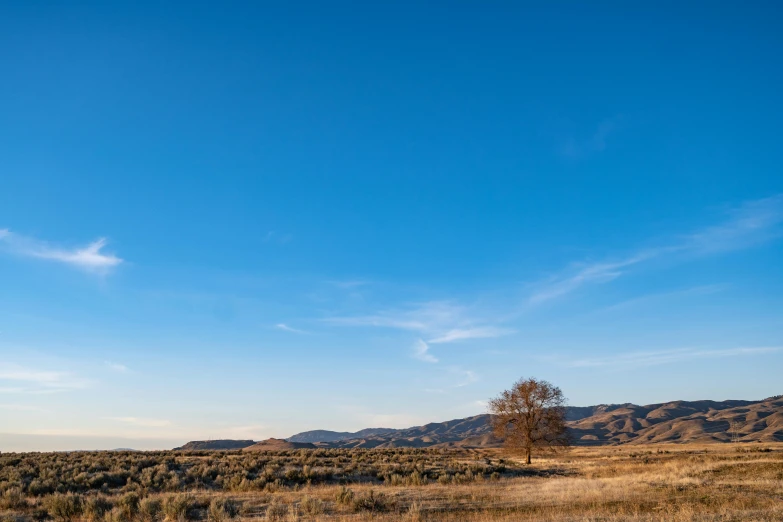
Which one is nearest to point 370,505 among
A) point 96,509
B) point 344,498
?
point 344,498

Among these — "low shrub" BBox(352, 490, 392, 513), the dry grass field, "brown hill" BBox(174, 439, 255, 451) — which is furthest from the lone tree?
"brown hill" BBox(174, 439, 255, 451)

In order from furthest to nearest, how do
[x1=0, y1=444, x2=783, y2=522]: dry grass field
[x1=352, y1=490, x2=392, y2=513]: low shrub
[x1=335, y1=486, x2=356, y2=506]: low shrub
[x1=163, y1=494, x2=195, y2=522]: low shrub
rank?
[x1=335, y1=486, x2=356, y2=506]: low shrub, [x1=352, y1=490, x2=392, y2=513]: low shrub, [x1=163, y1=494, x2=195, y2=522]: low shrub, [x1=0, y1=444, x2=783, y2=522]: dry grass field

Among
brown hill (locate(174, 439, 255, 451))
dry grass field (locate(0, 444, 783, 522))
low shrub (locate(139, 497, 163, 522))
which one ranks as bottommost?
brown hill (locate(174, 439, 255, 451))

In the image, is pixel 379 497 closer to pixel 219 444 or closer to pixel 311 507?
pixel 311 507

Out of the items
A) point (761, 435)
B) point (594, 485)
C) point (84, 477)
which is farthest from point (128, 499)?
point (761, 435)

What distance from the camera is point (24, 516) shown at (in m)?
19.1

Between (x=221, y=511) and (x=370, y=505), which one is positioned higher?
(x=221, y=511)

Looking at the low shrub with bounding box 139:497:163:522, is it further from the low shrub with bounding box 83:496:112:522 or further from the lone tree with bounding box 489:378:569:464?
the lone tree with bounding box 489:378:569:464

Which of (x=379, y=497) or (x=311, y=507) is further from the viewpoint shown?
(x=379, y=497)

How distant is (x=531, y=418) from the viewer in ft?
162

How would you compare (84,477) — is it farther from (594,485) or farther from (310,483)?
(594,485)

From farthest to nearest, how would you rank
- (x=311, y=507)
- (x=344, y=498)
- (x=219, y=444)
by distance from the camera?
(x=219, y=444)
(x=344, y=498)
(x=311, y=507)

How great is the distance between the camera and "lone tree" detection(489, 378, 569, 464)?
1925 inches

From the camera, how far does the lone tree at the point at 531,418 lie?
48906 millimetres
